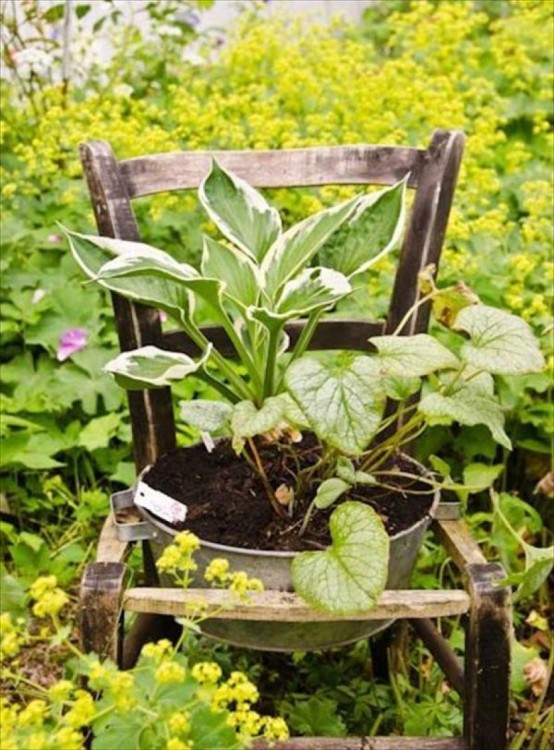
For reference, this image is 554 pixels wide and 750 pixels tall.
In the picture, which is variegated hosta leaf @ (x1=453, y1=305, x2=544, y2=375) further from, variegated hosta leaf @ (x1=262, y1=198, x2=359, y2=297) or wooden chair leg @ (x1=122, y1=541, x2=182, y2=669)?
wooden chair leg @ (x1=122, y1=541, x2=182, y2=669)

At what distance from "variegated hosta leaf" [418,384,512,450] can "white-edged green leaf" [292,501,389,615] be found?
148 millimetres

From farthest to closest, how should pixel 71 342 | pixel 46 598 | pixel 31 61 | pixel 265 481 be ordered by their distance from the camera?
1. pixel 31 61
2. pixel 71 342
3. pixel 265 481
4. pixel 46 598

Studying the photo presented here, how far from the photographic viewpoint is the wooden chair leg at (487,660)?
145 cm

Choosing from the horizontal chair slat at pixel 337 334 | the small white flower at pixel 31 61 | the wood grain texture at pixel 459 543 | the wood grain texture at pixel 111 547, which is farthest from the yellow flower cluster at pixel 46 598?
the small white flower at pixel 31 61

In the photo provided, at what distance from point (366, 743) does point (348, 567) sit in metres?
0.28

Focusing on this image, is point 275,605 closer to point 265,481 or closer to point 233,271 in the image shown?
point 265,481

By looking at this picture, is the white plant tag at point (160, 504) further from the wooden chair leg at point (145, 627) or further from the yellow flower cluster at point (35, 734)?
the yellow flower cluster at point (35, 734)

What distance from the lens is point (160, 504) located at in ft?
5.02

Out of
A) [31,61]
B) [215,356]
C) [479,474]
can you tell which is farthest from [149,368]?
[31,61]

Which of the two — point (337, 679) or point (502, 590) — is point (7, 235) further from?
point (502, 590)

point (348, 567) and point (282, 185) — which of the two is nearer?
point (348, 567)

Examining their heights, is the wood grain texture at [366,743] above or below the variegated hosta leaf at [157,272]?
below

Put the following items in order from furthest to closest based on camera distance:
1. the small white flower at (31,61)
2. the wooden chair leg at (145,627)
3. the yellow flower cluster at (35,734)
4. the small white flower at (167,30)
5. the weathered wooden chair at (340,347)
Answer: the small white flower at (167,30) → the small white flower at (31,61) → the wooden chair leg at (145,627) → the weathered wooden chair at (340,347) → the yellow flower cluster at (35,734)

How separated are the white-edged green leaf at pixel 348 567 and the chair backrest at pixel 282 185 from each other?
43cm
